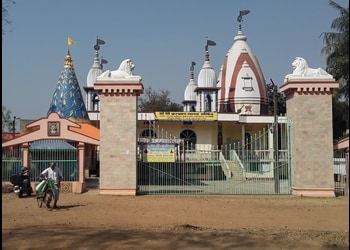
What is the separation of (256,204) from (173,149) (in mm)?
4848

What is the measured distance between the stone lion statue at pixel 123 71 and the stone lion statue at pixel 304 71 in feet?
19.1

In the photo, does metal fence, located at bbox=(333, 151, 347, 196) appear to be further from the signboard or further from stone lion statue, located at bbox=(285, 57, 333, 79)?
the signboard

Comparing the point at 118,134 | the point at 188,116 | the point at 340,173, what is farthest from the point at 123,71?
the point at 188,116

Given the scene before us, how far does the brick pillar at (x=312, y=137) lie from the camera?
16078 mm

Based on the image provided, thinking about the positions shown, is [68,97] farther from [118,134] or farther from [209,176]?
[118,134]

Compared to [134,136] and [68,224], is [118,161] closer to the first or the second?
[134,136]

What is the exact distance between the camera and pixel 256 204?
1416cm

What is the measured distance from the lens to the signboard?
17.7 meters

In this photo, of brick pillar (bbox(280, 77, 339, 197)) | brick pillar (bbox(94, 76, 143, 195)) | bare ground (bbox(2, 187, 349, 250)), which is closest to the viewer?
bare ground (bbox(2, 187, 349, 250))

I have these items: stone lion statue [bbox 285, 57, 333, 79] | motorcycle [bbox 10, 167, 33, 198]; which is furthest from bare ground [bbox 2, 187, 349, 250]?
stone lion statue [bbox 285, 57, 333, 79]

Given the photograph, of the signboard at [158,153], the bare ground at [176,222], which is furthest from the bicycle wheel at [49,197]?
the signboard at [158,153]

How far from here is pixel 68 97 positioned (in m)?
26.7

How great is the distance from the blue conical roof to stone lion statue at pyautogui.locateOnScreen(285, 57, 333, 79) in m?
13.8

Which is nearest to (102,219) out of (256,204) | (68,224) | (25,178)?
(68,224)
